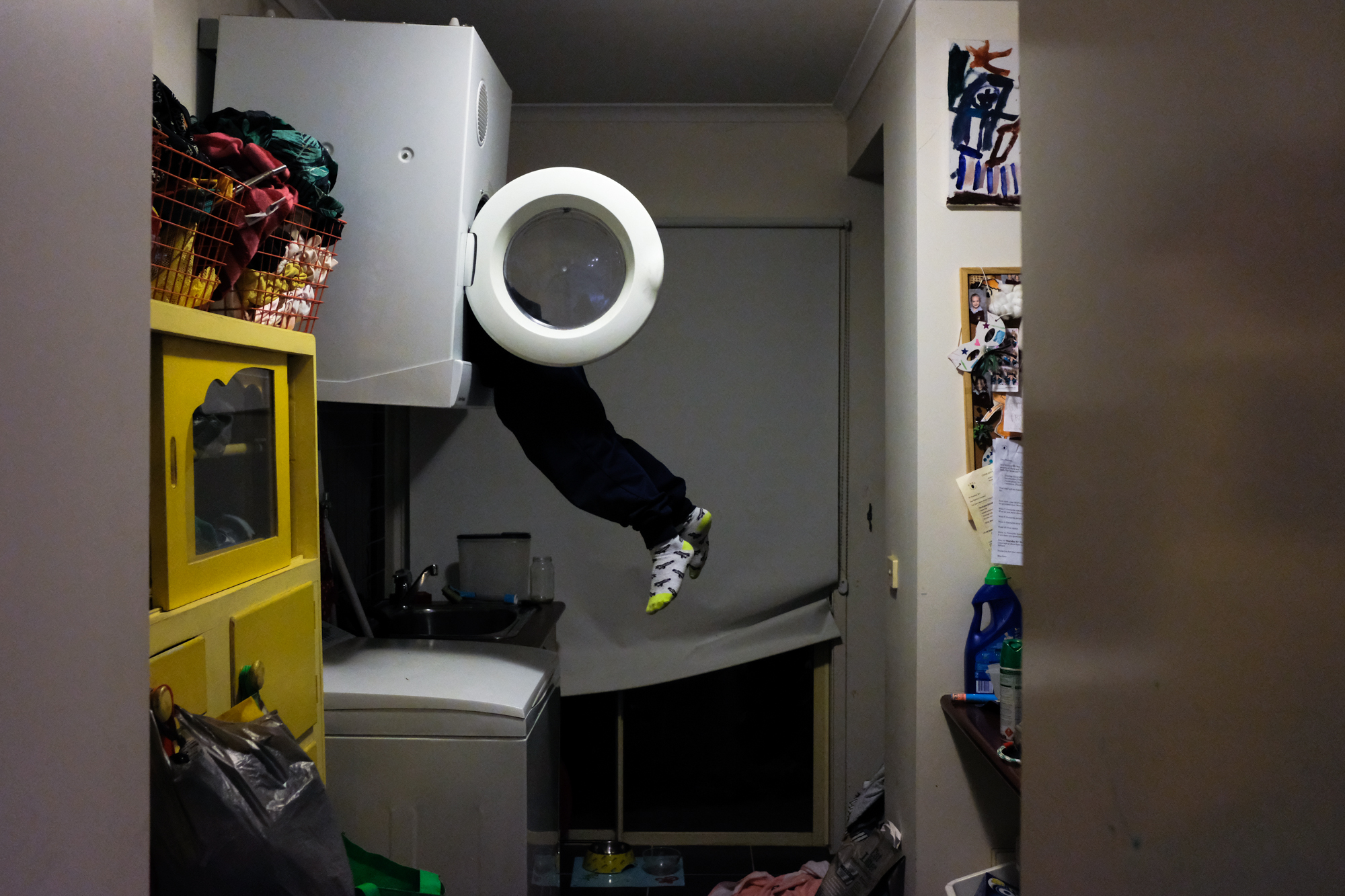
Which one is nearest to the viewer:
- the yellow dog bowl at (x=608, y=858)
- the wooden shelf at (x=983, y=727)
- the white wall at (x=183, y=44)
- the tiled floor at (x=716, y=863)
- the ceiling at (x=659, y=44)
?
the white wall at (x=183, y=44)

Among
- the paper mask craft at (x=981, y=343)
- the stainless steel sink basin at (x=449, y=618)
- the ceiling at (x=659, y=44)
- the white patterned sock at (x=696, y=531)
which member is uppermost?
the ceiling at (x=659, y=44)

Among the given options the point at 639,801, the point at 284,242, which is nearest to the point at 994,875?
the point at 639,801

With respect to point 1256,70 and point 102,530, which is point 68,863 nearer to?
point 102,530

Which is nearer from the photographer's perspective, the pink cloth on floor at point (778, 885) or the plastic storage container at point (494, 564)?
the pink cloth on floor at point (778, 885)

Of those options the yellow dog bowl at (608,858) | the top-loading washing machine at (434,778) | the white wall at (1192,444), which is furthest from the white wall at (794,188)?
the white wall at (1192,444)

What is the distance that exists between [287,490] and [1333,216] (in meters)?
1.33

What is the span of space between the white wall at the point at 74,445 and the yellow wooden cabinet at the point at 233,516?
0.43 m

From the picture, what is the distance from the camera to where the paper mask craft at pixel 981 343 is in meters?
2.12

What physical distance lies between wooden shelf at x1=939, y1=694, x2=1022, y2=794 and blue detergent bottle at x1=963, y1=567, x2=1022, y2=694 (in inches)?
2.3

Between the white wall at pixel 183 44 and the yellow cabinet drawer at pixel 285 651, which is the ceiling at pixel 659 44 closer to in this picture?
the white wall at pixel 183 44

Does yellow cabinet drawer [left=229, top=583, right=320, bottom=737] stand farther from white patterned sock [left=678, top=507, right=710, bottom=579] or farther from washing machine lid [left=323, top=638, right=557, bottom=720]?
white patterned sock [left=678, top=507, right=710, bottom=579]

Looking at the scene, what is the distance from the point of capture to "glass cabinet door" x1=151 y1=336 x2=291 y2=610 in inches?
39.8

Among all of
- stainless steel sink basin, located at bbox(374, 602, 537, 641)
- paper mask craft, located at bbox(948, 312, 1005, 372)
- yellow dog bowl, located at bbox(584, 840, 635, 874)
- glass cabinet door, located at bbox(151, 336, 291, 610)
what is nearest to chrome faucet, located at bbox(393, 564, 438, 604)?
stainless steel sink basin, located at bbox(374, 602, 537, 641)

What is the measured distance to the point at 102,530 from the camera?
0.55 meters
